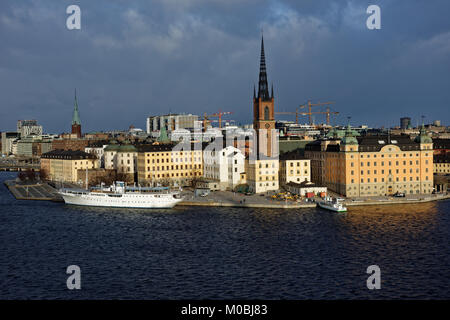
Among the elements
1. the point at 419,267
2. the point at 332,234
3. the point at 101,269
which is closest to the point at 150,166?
the point at 332,234

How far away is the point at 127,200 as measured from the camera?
67.9 metres

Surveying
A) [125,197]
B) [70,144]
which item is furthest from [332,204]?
[70,144]

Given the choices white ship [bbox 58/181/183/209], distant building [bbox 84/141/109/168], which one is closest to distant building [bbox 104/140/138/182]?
distant building [bbox 84/141/109/168]

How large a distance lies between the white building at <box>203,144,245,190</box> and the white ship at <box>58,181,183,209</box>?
1047cm

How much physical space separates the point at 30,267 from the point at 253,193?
1589 inches

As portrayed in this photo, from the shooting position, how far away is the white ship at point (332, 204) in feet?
194

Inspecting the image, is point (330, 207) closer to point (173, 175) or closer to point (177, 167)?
point (173, 175)

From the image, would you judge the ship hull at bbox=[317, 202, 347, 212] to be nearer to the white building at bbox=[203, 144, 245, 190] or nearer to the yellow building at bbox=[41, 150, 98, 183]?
the white building at bbox=[203, 144, 245, 190]

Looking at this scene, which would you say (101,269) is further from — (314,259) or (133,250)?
(314,259)

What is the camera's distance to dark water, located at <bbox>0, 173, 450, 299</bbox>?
32062 millimetres

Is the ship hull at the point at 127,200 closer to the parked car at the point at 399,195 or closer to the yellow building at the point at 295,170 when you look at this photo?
the yellow building at the point at 295,170

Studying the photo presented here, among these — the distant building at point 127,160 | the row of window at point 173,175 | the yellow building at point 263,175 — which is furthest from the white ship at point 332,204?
the distant building at point 127,160

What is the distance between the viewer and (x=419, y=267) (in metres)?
36.1

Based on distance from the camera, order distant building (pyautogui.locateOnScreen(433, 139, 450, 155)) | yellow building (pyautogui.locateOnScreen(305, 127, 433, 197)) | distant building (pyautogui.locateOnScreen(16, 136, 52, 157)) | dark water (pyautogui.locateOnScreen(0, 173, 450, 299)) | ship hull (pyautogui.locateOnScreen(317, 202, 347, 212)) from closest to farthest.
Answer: dark water (pyautogui.locateOnScreen(0, 173, 450, 299)) → ship hull (pyautogui.locateOnScreen(317, 202, 347, 212)) → yellow building (pyautogui.locateOnScreen(305, 127, 433, 197)) → distant building (pyautogui.locateOnScreen(433, 139, 450, 155)) → distant building (pyautogui.locateOnScreen(16, 136, 52, 157))
